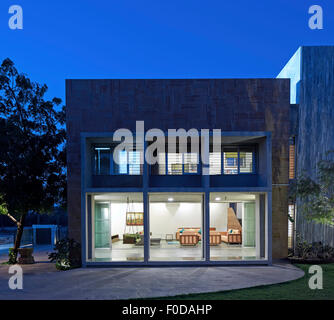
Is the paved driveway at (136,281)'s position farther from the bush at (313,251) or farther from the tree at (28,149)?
the tree at (28,149)

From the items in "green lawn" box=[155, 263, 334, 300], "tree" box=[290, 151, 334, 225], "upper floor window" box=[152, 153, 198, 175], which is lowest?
"green lawn" box=[155, 263, 334, 300]

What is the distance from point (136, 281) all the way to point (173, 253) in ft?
14.5

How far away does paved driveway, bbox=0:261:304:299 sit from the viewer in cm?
912

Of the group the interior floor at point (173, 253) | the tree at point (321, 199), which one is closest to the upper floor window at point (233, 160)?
the tree at point (321, 199)

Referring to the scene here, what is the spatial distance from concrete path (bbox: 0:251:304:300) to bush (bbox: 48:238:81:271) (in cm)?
46

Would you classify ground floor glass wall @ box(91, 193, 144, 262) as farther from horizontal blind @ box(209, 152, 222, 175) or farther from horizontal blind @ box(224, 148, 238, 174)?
horizontal blind @ box(224, 148, 238, 174)

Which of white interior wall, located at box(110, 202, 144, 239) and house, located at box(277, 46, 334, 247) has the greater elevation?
house, located at box(277, 46, 334, 247)

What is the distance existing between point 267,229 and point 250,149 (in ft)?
13.3

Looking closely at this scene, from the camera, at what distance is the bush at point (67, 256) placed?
42.4 feet

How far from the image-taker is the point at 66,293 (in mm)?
9133

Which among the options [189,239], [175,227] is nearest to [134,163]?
[189,239]

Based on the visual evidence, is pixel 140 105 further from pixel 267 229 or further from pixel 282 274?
pixel 282 274

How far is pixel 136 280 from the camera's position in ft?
35.0

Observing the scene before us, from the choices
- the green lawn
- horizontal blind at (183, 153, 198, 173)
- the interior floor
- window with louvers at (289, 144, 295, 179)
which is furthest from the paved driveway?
horizontal blind at (183, 153, 198, 173)
